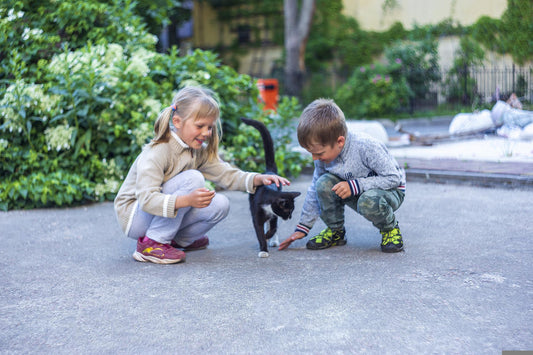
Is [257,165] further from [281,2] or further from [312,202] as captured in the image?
[281,2]

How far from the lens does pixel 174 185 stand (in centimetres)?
344

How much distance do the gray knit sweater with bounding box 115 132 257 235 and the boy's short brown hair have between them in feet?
1.59

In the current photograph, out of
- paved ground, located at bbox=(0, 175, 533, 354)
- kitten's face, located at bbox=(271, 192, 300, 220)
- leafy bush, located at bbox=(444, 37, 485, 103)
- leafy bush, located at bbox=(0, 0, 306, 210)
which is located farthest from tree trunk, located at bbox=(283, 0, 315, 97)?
kitten's face, located at bbox=(271, 192, 300, 220)

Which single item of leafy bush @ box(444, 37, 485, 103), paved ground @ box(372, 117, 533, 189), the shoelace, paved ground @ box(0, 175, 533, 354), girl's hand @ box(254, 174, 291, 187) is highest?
leafy bush @ box(444, 37, 485, 103)

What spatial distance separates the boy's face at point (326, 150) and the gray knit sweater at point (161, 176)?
1.49 feet

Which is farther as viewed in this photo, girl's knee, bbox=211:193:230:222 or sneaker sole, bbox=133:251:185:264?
girl's knee, bbox=211:193:230:222

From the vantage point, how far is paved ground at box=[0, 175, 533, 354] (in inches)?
90.0

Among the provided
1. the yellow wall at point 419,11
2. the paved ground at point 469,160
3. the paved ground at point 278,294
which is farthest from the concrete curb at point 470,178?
the yellow wall at point 419,11

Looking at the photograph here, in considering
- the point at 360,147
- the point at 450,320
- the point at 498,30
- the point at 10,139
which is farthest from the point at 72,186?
the point at 498,30

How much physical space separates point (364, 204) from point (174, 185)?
114cm

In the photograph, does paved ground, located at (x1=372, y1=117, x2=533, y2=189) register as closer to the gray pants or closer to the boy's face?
the boy's face

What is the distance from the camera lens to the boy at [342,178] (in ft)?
11.2

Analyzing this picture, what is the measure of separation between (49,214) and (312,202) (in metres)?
2.54

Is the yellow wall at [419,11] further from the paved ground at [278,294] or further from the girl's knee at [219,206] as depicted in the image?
the girl's knee at [219,206]
